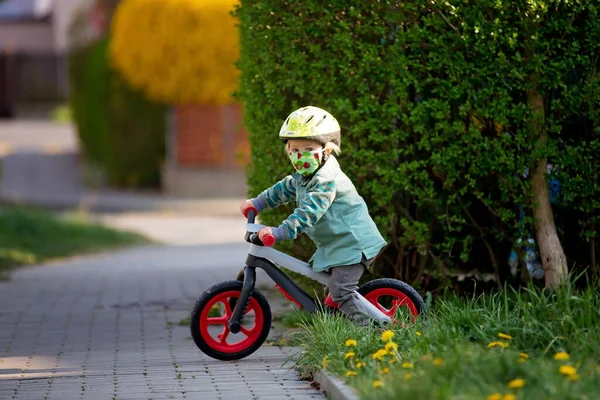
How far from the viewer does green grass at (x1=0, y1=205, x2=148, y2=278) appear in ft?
46.1

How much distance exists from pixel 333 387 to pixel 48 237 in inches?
406

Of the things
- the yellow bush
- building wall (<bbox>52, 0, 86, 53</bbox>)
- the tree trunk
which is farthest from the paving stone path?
building wall (<bbox>52, 0, 86, 53</bbox>)

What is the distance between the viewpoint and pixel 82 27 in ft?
91.2

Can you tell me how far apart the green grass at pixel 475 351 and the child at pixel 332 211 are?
0.76 feet

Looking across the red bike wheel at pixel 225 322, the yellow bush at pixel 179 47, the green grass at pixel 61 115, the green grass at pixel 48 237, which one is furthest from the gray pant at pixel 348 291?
the green grass at pixel 61 115

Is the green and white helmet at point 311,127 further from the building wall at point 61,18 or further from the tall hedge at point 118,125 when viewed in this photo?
the building wall at point 61,18

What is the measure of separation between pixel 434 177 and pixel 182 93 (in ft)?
52.4

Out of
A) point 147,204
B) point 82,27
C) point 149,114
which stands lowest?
point 147,204

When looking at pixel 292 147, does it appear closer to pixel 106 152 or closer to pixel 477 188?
pixel 477 188

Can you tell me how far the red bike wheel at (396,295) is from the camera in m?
6.75

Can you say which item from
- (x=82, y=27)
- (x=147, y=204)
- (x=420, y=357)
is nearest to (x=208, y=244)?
(x=147, y=204)

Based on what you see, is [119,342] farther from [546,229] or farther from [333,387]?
[546,229]

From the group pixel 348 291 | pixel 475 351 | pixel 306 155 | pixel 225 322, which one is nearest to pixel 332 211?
pixel 306 155

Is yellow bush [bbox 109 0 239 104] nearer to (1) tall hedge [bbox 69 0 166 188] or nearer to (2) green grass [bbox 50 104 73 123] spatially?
(1) tall hedge [bbox 69 0 166 188]
